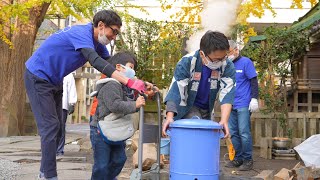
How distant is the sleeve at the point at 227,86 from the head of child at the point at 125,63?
81 cm

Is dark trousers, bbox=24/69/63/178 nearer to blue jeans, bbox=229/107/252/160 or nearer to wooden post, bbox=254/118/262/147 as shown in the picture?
blue jeans, bbox=229/107/252/160

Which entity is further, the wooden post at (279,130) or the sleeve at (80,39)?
the wooden post at (279,130)

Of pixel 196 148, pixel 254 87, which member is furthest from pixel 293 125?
pixel 196 148

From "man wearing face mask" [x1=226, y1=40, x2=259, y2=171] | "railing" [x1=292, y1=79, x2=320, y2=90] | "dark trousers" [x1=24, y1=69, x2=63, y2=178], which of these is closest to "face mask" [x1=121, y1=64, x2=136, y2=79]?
"dark trousers" [x1=24, y1=69, x2=63, y2=178]

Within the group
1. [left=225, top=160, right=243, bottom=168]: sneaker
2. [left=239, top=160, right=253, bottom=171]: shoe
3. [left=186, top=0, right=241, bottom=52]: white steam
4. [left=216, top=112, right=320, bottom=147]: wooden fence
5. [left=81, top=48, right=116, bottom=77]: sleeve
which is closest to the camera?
[left=81, top=48, right=116, bottom=77]: sleeve

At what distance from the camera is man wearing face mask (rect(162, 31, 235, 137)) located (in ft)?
13.1

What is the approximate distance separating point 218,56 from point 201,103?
0.62 metres

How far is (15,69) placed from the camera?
42.2 feet

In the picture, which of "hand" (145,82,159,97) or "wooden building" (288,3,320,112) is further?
"wooden building" (288,3,320,112)

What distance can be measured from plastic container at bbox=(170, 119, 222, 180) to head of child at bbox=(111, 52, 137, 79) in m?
0.59

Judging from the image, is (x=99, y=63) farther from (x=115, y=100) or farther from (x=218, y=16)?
(x=218, y=16)

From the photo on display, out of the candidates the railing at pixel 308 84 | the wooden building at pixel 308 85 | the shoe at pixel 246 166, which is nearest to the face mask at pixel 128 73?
the shoe at pixel 246 166

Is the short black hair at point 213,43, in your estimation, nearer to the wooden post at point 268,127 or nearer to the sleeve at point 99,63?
the sleeve at point 99,63

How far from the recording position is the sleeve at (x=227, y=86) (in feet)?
13.9
